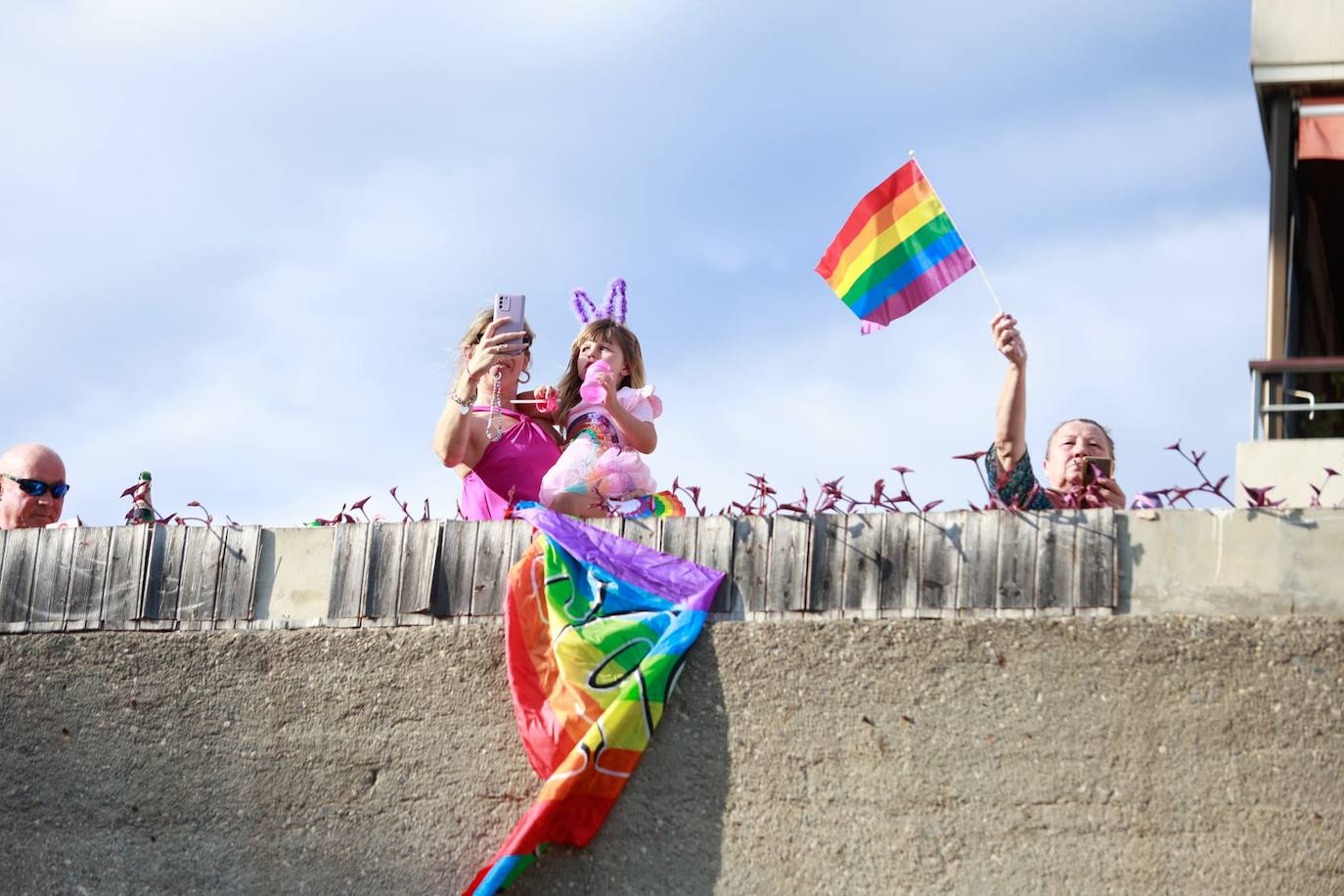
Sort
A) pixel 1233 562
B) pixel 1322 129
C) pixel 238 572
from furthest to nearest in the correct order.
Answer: pixel 1322 129
pixel 238 572
pixel 1233 562

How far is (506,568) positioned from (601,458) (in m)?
0.71

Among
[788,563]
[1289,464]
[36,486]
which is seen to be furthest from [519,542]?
[1289,464]

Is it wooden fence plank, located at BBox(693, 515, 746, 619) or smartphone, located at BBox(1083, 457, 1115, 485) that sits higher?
smartphone, located at BBox(1083, 457, 1115, 485)

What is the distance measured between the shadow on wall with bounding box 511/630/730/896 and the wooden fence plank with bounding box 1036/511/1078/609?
37.1 inches

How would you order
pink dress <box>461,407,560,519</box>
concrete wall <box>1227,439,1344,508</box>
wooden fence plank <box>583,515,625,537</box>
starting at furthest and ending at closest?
concrete wall <box>1227,439,1344,508</box> → pink dress <box>461,407,560,519</box> → wooden fence plank <box>583,515,625,537</box>

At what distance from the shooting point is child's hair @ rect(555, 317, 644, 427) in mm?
6582

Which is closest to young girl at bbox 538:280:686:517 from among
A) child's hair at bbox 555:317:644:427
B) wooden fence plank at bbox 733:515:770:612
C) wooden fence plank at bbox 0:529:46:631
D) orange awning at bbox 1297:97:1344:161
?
child's hair at bbox 555:317:644:427

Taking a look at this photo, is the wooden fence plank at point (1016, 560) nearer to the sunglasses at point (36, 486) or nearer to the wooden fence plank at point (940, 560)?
the wooden fence plank at point (940, 560)

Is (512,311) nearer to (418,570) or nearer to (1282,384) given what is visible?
(418,570)

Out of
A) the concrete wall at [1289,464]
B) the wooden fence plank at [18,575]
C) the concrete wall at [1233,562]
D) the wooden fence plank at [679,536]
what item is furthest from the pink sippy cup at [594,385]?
the concrete wall at [1289,464]

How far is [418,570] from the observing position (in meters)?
5.77

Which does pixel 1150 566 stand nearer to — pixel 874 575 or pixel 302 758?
pixel 874 575

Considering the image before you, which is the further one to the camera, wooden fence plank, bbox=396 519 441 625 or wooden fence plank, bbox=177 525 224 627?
wooden fence plank, bbox=177 525 224 627

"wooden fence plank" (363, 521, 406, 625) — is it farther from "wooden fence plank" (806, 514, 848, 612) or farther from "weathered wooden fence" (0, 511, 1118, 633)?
"wooden fence plank" (806, 514, 848, 612)
